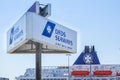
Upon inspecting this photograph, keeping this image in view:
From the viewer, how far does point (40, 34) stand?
631 inches

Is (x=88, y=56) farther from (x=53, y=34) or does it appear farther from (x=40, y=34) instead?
(x=40, y=34)

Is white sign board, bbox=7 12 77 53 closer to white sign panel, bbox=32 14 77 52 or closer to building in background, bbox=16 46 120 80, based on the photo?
white sign panel, bbox=32 14 77 52

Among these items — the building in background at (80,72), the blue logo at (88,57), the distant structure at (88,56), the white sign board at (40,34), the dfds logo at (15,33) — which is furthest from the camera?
the building in background at (80,72)

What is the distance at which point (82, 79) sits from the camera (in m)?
87.9

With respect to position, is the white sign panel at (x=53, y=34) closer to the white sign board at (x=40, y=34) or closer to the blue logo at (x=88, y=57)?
the white sign board at (x=40, y=34)

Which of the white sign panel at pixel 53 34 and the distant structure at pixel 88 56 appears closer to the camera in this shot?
the white sign panel at pixel 53 34

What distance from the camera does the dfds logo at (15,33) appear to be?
16.4 metres

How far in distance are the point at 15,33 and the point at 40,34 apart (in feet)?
4.98

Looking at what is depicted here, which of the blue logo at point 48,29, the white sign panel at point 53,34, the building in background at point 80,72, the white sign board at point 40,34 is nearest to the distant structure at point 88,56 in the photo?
the building in background at point 80,72

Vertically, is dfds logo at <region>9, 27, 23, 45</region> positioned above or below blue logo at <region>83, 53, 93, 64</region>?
above

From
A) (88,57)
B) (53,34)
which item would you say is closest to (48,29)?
(53,34)

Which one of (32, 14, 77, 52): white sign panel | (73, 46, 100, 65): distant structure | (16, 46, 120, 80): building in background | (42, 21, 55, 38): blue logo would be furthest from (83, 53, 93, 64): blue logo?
(42, 21, 55, 38): blue logo

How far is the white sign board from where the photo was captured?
1559cm

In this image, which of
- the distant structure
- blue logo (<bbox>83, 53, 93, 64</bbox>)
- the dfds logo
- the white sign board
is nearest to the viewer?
the white sign board
